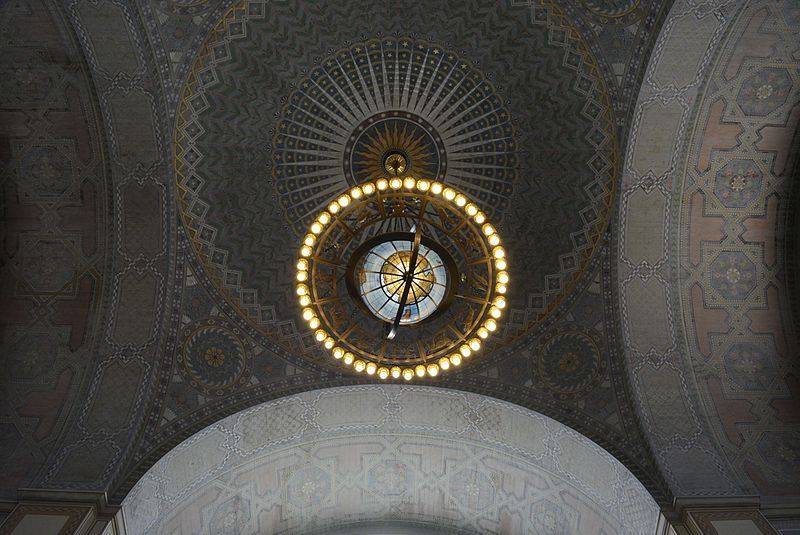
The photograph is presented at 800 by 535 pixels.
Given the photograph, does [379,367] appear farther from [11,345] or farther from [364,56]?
[11,345]

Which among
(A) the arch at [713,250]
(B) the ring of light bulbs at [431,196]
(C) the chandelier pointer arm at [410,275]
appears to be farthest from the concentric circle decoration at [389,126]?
(C) the chandelier pointer arm at [410,275]

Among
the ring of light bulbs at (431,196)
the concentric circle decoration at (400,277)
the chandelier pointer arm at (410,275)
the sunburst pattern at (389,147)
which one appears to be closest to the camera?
the chandelier pointer arm at (410,275)

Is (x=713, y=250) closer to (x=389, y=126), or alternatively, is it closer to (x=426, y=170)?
(x=426, y=170)

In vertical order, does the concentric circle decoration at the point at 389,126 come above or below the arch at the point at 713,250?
above

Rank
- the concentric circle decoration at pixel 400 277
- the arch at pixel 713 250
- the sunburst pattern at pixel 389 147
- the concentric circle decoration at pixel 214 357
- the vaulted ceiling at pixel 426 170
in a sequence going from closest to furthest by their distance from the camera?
the concentric circle decoration at pixel 400 277 → the arch at pixel 713 250 → the vaulted ceiling at pixel 426 170 → the concentric circle decoration at pixel 214 357 → the sunburst pattern at pixel 389 147

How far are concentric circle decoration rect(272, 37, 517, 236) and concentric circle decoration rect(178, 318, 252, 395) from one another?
69.2 inches

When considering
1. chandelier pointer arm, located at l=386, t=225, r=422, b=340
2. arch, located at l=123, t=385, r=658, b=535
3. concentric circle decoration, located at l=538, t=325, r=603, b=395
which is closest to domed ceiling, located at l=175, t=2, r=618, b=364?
concentric circle decoration, located at l=538, t=325, r=603, b=395

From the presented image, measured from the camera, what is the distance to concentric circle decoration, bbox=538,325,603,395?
8539mm

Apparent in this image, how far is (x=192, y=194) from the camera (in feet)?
28.5

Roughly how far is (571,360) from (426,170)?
10.5 feet

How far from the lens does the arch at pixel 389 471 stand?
8273 mm

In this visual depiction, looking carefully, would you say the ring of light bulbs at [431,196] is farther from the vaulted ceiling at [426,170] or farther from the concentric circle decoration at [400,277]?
the vaulted ceiling at [426,170]

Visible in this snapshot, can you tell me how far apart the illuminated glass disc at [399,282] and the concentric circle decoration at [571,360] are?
1.76m

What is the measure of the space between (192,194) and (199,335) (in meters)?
1.84
